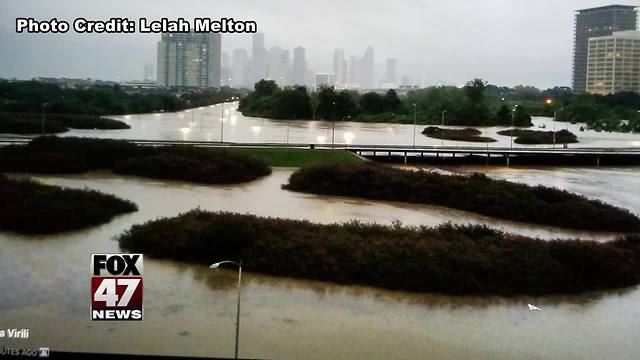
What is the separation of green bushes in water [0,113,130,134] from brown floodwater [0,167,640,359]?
6.51 m

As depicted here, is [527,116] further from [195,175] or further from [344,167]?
[195,175]

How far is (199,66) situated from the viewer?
500 inches

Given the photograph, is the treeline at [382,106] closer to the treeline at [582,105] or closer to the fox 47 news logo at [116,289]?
the treeline at [582,105]

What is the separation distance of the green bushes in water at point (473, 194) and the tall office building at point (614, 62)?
20.7 ft

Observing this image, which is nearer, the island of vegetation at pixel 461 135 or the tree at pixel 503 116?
the tree at pixel 503 116

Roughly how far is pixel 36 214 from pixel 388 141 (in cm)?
1683

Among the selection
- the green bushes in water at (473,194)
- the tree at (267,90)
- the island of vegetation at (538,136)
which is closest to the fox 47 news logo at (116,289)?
the green bushes in water at (473,194)

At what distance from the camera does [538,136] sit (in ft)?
78.4

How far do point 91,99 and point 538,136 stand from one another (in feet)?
51.2

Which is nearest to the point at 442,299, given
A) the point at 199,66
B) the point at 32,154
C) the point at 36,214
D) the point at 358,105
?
the point at 36,214

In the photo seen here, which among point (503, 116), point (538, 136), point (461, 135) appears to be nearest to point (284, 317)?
point (503, 116)

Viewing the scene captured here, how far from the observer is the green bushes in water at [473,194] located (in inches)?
475

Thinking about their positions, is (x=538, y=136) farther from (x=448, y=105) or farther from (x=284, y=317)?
(x=284, y=317)

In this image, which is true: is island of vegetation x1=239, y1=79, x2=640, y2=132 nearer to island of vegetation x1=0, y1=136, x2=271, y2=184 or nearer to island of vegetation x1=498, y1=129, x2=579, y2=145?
island of vegetation x1=498, y1=129, x2=579, y2=145
